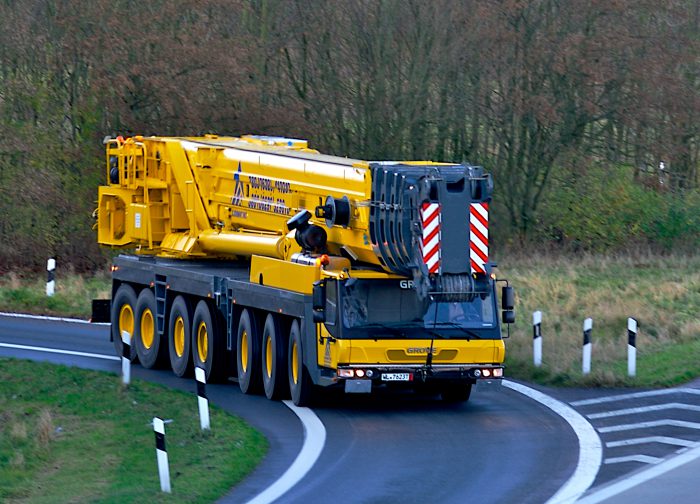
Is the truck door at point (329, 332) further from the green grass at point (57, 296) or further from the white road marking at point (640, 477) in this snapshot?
the green grass at point (57, 296)

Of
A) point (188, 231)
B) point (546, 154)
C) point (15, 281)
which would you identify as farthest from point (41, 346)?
point (546, 154)

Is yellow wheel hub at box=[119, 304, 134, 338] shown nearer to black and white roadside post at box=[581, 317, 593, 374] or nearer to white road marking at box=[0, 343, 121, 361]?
white road marking at box=[0, 343, 121, 361]

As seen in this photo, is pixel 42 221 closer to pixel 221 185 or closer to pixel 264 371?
pixel 221 185

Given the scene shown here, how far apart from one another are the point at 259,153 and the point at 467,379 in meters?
5.38

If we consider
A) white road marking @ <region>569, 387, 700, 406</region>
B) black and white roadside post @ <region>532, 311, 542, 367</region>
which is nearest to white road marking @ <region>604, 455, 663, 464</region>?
white road marking @ <region>569, 387, 700, 406</region>

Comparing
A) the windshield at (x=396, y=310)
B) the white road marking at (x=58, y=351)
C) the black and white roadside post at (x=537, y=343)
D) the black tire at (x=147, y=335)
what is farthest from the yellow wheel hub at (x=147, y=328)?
the windshield at (x=396, y=310)

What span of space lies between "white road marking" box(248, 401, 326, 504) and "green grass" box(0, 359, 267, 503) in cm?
43

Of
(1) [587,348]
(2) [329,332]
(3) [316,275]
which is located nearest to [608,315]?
(1) [587,348]

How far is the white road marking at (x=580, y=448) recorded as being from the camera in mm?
11906

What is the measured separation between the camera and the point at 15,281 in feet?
106

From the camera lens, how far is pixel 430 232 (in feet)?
50.1

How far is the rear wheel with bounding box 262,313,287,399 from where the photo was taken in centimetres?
1764

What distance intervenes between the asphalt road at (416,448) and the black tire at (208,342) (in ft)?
0.89

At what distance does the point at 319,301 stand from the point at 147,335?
262 inches
